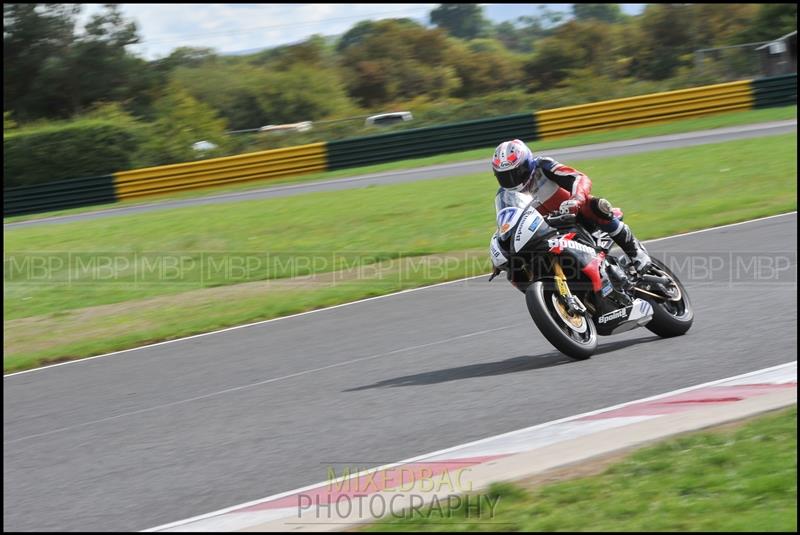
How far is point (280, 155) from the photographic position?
2680cm

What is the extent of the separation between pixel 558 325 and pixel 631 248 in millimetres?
1221

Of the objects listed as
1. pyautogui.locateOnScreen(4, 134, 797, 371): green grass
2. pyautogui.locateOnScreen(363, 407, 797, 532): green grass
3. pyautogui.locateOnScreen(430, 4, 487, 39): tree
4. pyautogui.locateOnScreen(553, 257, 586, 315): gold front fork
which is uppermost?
pyautogui.locateOnScreen(430, 4, 487, 39): tree

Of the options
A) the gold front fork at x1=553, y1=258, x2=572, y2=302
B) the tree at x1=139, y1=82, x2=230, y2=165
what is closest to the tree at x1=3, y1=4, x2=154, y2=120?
the tree at x1=139, y1=82, x2=230, y2=165

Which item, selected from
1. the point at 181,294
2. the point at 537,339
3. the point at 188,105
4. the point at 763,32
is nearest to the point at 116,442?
the point at 537,339

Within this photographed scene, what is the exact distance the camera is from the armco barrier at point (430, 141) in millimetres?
25812

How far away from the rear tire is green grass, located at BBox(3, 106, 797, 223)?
16039 mm

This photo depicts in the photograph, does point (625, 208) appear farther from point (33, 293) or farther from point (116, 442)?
point (116, 442)

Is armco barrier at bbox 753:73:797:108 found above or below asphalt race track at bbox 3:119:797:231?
above

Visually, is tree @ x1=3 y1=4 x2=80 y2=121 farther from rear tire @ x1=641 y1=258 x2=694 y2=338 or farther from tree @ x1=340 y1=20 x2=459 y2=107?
rear tire @ x1=641 y1=258 x2=694 y2=338

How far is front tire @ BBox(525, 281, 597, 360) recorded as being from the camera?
730 cm

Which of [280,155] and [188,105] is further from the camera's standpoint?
[188,105]

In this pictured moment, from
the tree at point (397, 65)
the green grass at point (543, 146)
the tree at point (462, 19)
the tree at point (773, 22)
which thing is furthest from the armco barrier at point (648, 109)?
the tree at point (462, 19)

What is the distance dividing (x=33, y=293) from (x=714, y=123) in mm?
16571

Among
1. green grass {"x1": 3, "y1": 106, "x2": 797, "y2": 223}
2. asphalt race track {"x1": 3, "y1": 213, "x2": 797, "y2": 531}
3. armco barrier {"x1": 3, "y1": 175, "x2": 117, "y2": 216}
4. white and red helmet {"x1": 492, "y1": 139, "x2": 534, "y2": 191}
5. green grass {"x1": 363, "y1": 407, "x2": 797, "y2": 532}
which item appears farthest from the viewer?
armco barrier {"x1": 3, "y1": 175, "x2": 117, "y2": 216}
